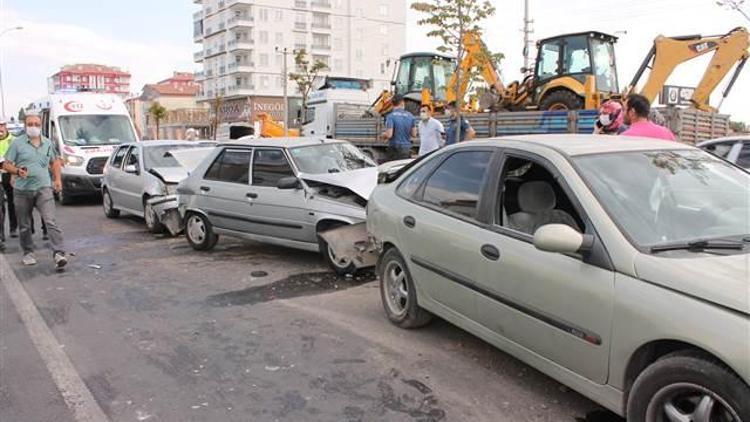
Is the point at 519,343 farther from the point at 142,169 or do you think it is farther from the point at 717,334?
the point at 142,169

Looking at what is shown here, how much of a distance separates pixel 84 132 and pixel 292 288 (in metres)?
10.9

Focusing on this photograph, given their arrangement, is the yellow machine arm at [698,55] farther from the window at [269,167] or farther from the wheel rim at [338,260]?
the wheel rim at [338,260]

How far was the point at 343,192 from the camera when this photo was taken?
23.4 ft

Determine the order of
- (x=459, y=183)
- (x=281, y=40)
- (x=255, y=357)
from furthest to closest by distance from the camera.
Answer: (x=281, y=40) < (x=255, y=357) < (x=459, y=183)

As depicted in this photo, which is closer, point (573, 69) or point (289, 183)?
point (289, 183)

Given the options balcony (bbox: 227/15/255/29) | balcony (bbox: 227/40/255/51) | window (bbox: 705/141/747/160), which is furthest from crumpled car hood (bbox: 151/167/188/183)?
balcony (bbox: 227/15/255/29)

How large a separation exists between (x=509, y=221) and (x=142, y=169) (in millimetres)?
8629

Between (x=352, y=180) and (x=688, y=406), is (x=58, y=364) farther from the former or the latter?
(x=688, y=406)

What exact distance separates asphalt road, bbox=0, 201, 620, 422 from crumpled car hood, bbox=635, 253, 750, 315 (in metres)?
1.11

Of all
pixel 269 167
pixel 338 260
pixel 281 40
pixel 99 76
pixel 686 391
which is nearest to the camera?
pixel 686 391

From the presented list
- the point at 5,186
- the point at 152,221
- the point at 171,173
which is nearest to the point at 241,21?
the point at 5,186

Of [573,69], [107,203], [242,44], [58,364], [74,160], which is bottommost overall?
[58,364]

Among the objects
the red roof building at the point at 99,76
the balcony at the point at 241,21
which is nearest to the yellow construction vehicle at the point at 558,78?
the balcony at the point at 241,21

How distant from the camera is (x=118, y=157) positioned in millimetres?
12094
